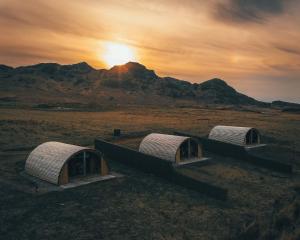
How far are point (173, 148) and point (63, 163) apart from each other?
37.7ft

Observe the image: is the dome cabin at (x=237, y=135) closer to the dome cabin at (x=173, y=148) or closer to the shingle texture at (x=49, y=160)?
the dome cabin at (x=173, y=148)

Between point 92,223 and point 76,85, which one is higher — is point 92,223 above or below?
below

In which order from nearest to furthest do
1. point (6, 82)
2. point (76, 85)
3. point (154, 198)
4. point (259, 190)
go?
point (154, 198)
point (259, 190)
point (6, 82)
point (76, 85)

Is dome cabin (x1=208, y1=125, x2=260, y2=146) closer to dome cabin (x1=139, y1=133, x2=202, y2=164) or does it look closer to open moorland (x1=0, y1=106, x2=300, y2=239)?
open moorland (x1=0, y1=106, x2=300, y2=239)

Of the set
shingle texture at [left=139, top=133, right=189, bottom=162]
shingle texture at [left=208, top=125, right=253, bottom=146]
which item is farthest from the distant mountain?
shingle texture at [left=139, top=133, right=189, bottom=162]

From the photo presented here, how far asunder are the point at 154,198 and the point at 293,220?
9.17m

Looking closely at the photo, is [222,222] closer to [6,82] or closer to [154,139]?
[154,139]

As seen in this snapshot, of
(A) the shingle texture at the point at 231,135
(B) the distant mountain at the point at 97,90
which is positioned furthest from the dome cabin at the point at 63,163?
(B) the distant mountain at the point at 97,90

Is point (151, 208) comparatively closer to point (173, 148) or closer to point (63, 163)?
point (63, 163)

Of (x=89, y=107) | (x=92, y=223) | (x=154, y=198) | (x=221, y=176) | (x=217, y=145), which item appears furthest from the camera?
(x=89, y=107)

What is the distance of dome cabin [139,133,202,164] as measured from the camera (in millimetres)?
31969

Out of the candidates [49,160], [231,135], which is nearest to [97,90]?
[231,135]

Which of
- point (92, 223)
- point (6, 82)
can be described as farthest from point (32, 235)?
point (6, 82)

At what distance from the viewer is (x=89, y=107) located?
9650 centimetres
